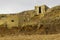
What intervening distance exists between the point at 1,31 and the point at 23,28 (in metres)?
3.43

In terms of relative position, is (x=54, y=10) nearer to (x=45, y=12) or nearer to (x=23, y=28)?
(x=45, y=12)

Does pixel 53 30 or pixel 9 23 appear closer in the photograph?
pixel 53 30

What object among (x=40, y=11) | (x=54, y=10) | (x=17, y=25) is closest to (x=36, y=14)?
(x=40, y=11)

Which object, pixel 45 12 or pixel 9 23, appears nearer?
pixel 9 23

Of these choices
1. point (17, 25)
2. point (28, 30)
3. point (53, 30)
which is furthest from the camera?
point (17, 25)

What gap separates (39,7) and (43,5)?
3.19 ft

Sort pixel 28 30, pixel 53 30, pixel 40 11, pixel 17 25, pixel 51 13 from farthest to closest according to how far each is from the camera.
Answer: pixel 40 11, pixel 51 13, pixel 17 25, pixel 28 30, pixel 53 30

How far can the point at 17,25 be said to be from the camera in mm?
33594

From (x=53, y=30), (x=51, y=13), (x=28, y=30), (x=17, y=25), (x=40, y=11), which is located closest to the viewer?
(x=53, y=30)

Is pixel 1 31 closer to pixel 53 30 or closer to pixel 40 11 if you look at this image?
pixel 53 30

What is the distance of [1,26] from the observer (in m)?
34.7

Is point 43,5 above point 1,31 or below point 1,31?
above

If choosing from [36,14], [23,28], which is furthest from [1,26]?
[36,14]

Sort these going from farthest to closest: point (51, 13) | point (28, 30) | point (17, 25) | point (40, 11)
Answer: point (40, 11) < point (51, 13) < point (17, 25) < point (28, 30)
